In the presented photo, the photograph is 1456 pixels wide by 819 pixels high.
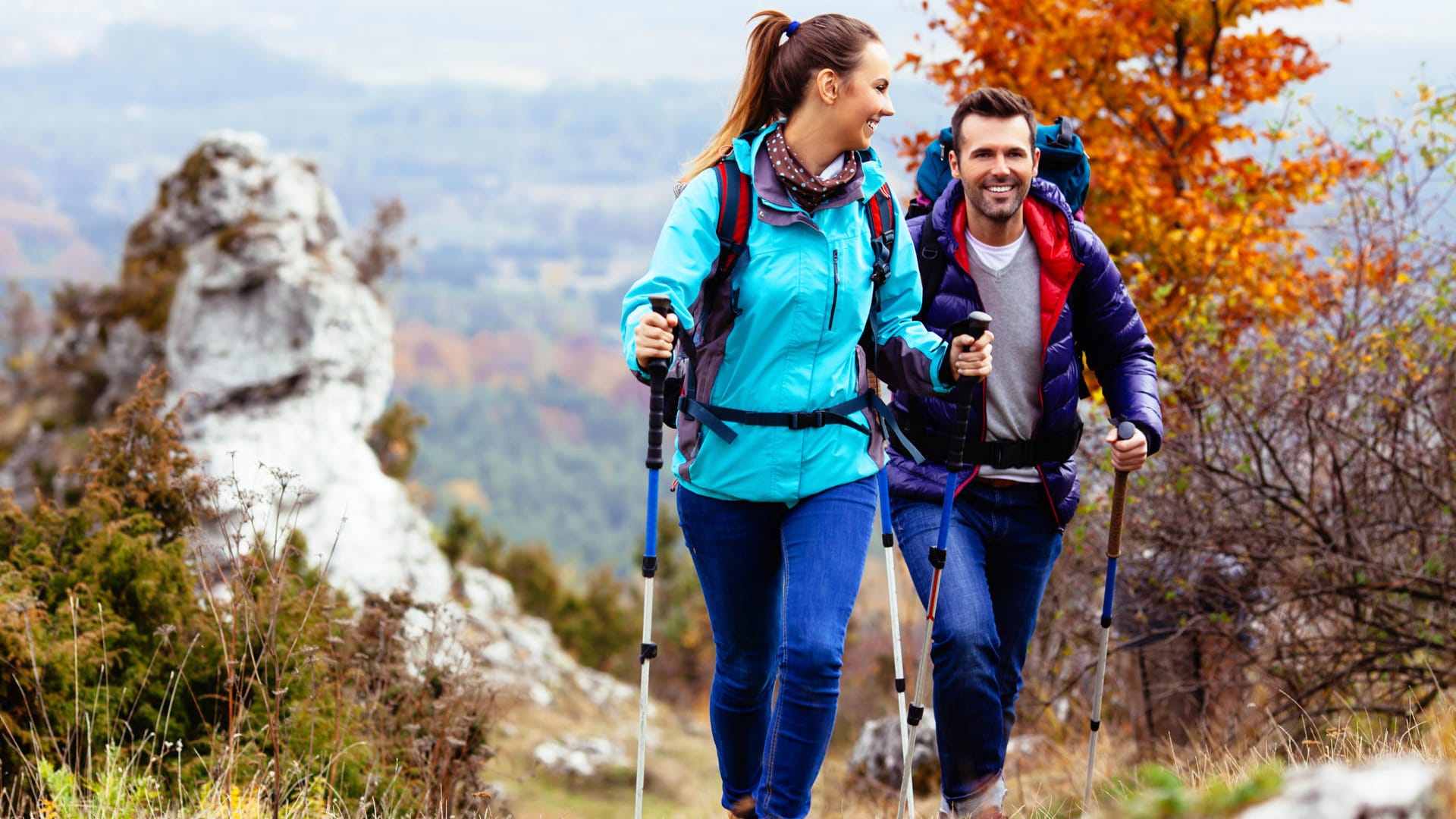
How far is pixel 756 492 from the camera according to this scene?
3.52 meters

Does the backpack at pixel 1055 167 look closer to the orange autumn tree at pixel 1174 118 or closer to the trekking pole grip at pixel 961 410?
the trekking pole grip at pixel 961 410

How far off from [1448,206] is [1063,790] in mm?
3802

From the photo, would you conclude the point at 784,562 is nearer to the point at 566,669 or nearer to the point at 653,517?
the point at 653,517

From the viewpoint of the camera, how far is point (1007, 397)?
3.90 meters

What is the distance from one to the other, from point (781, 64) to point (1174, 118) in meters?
7.37

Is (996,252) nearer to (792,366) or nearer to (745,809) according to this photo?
(792,366)

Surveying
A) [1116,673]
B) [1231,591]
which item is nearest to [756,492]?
[1231,591]

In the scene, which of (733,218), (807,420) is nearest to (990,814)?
(807,420)

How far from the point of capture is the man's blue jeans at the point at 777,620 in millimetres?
3438

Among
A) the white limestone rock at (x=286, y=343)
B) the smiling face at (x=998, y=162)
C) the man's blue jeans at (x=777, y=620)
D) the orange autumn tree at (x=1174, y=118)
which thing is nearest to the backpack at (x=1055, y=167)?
the smiling face at (x=998, y=162)

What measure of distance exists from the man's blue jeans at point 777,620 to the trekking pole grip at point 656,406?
251 millimetres

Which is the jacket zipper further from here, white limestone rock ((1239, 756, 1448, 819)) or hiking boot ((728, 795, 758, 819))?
white limestone rock ((1239, 756, 1448, 819))

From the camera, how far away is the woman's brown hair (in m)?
3.60

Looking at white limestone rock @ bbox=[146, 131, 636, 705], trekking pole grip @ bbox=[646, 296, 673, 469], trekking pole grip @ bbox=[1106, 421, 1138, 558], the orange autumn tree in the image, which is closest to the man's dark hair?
trekking pole grip @ bbox=[1106, 421, 1138, 558]
